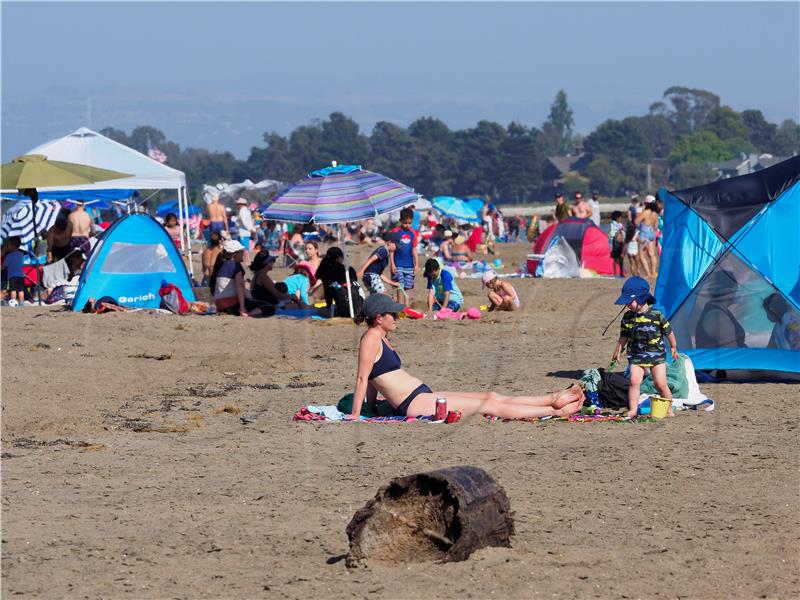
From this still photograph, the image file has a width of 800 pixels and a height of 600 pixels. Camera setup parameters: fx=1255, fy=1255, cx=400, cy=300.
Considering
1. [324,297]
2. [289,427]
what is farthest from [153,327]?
[289,427]

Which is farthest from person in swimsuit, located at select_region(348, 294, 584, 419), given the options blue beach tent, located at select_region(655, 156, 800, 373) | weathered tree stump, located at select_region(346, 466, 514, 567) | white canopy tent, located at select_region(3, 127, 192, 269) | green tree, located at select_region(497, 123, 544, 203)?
green tree, located at select_region(497, 123, 544, 203)

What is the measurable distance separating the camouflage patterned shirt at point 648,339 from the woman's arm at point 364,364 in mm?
1990

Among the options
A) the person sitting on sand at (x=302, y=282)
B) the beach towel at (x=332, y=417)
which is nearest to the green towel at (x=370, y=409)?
the beach towel at (x=332, y=417)

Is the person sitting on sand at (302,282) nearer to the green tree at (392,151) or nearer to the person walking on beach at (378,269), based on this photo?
the person walking on beach at (378,269)

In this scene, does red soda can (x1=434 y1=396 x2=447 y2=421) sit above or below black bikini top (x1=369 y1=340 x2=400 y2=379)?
below

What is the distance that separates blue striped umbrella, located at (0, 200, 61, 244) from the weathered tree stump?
52.6ft

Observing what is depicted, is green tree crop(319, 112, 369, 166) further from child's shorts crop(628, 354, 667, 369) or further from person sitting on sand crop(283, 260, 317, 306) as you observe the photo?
child's shorts crop(628, 354, 667, 369)

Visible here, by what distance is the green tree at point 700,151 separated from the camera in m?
138

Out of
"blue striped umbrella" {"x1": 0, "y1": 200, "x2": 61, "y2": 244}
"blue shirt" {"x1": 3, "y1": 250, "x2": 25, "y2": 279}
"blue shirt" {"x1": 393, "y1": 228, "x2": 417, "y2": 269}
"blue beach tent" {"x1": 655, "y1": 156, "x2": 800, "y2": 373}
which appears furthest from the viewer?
"blue striped umbrella" {"x1": 0, "y1": 200, "x2": 61, "y2": 244}

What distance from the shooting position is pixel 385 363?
8.99m

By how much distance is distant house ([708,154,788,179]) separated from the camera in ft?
325

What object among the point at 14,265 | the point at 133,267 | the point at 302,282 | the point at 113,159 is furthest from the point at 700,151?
the point at 14,265

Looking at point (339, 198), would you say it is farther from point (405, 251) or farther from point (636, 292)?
point (636, 292)

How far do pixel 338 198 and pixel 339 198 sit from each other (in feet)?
0.04
